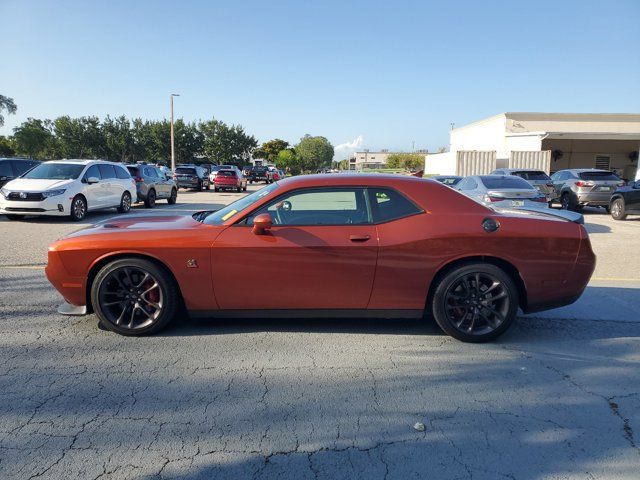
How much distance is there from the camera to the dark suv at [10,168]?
562 inches

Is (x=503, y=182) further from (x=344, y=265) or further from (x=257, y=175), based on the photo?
(x=257, y=175)

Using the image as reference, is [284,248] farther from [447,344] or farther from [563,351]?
[563,351]

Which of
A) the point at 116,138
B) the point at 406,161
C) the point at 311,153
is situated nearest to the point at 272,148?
the point at 311,153

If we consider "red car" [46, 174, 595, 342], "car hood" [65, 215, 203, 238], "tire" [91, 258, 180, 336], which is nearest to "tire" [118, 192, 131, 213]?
"car hood" [65, 215, 203, 238]

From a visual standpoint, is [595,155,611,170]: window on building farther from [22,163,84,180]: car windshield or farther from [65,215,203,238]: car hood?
[65,215,203,238]: car hood

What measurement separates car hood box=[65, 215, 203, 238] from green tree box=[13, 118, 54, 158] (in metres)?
59.6

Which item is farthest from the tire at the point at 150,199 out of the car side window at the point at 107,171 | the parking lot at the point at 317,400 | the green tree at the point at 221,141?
the green tree at the point at 221,141

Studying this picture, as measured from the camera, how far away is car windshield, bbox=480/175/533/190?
1155 centimetres

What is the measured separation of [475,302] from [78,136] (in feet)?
189

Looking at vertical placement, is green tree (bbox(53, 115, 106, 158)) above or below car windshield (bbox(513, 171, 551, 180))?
above

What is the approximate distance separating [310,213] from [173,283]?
55.3 inches

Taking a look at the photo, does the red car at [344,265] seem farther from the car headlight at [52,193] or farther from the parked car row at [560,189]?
the car headlight at [52,193]

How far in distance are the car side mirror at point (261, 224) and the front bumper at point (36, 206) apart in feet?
33.1

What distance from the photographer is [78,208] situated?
41.7 ft
